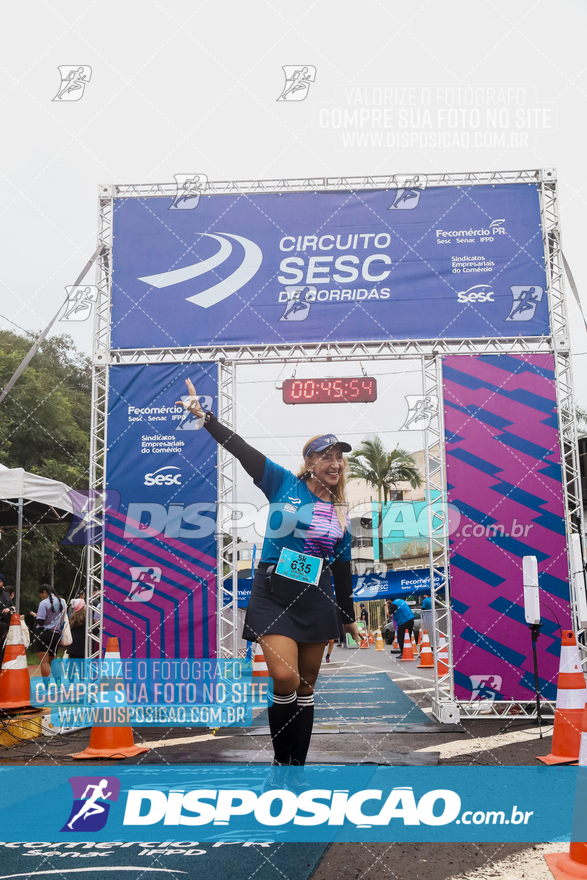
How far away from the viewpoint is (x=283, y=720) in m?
4.34

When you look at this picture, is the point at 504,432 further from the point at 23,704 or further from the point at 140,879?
the point at 140,879

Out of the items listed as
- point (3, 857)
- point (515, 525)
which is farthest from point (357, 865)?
point (515, 525)

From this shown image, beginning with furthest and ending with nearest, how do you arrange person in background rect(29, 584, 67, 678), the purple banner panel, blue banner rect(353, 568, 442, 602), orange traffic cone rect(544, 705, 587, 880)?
blue banner rect(353, 568, 442, 602) < person in background rect(29, 584, 67, 678) < the purple banner panel < orange traffic cone rect(544, 705, 587, 880)

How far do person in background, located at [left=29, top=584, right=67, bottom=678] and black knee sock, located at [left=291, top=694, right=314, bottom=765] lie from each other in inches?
260

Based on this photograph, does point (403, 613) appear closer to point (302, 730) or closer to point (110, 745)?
point (110, 745)

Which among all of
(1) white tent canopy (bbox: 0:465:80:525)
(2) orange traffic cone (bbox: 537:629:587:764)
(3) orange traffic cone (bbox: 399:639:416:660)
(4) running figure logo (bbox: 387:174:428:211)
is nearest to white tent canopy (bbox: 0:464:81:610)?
(1) white tent canopy (bbox: 0:465:80:525)

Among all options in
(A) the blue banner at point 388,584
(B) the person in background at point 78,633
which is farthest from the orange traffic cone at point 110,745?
(A) the blue banner at point 388,584

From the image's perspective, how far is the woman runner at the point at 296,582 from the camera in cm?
432

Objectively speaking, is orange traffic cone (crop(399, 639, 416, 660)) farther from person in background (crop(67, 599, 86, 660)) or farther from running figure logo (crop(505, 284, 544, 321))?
running figure logo (crop(505, 284, 544, 321))

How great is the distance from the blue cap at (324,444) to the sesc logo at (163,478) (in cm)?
433

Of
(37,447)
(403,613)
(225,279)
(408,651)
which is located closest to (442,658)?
(225,279)

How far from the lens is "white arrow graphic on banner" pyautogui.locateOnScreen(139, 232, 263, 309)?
30.0 feet

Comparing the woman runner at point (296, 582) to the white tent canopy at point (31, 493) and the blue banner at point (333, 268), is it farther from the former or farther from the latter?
the white tent canopy at point (31, 493)

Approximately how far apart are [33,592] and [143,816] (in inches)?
879
